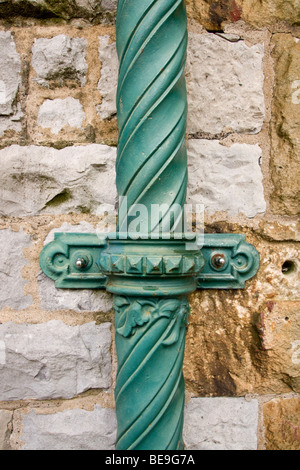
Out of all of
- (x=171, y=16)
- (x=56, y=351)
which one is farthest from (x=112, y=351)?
(x=171, y=16)

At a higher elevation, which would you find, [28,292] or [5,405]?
[28,292]

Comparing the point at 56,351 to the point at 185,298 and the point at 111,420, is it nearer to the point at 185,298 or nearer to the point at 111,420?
the point at 111,420

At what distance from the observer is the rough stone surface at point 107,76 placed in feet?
2.82

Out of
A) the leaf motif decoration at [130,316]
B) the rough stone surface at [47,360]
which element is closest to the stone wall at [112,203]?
the rough stone surface at [47,360]

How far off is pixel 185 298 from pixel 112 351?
→ 22 cm

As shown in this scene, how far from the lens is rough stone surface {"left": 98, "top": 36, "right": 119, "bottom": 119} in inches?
33.9

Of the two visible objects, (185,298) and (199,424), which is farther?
(199,424)

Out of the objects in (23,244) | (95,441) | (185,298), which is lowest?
(95,441)

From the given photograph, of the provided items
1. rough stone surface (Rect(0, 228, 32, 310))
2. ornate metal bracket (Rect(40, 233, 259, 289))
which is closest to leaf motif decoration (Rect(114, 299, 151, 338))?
ornate metal bracket (Rect(40, 233, 259, 289))

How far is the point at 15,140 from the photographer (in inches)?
33.6

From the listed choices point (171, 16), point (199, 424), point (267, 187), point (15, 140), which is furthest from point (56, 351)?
point (171, 16)

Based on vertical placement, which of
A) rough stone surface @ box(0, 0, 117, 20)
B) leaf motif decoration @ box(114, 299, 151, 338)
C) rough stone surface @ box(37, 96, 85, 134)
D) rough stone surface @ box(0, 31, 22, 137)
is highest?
rough stone surface @ box(0, 0, 117, 20)

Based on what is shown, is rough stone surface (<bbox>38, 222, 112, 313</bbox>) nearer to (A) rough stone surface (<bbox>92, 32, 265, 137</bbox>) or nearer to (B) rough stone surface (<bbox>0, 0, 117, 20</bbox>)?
(A) rough stone surface (<bbox>92, 32, 265, 137</bbox>)

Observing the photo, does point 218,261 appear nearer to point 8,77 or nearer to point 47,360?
point 47,360
